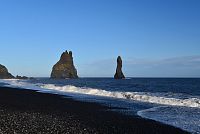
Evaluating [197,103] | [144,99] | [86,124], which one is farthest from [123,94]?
[86,124]

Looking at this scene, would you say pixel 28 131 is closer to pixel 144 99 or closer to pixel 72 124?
pixel 72 124

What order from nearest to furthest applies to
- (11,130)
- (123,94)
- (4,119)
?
1. (11,130)
2. (4,119)
3. (123,94)

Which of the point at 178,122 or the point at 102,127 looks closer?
the point at 102,127

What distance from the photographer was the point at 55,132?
15891 millimetres

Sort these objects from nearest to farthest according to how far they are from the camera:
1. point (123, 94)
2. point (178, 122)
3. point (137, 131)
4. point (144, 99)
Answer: point (137, 131)
point (178, 122)
point (144, 99)
point (123, 94)

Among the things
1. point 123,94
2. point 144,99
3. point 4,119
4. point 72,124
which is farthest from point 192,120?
point 123,94

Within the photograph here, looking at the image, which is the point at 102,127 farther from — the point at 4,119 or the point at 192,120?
the point at 192,120

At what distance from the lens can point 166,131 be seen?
17844mm

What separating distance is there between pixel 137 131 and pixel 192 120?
660 centimetres

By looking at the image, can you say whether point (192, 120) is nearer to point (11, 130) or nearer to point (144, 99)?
point (11, 130)

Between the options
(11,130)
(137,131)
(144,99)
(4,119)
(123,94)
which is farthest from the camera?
(123,94)

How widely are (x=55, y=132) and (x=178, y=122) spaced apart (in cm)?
946

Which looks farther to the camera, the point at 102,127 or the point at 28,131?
the point at 102,127

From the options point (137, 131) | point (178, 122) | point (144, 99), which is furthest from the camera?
point (144, 99)
